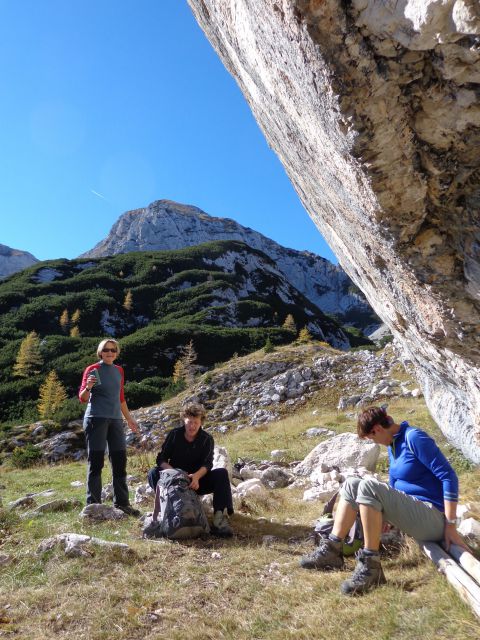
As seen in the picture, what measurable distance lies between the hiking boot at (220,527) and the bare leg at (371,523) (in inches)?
92.8

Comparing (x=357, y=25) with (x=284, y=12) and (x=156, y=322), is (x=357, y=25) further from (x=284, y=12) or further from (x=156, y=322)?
(x=156, y=322)

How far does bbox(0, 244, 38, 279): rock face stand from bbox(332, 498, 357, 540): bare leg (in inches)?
6585

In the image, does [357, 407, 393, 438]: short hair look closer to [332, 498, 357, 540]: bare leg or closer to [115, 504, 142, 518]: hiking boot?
[332, 498, 357, 540]: bare leg

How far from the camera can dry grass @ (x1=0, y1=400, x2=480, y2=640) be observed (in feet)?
10.8

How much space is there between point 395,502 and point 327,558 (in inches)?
37.5

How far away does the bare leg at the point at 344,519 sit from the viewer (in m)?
4.43

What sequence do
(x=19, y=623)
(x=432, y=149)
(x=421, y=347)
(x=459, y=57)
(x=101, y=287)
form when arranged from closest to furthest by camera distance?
(x=459, y=57) < (x=19, y=623) < (x=432, y=149) < (x=421, y=347) < (x=101, y=287)

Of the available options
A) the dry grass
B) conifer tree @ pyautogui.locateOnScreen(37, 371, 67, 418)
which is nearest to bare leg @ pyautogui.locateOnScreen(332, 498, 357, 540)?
the dry grass

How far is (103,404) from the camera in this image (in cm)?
704

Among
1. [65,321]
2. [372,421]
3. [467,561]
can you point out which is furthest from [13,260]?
[467,561]

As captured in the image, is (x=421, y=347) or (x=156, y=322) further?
(x=156, y=322)

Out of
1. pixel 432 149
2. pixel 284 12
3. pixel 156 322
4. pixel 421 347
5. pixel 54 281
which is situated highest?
pixel 54 281

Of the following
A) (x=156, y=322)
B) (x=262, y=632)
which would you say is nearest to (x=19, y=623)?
(x=262, y=632)

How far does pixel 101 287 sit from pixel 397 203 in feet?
245
